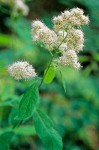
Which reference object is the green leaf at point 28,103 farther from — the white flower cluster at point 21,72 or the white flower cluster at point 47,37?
the white flower cluster at point 47,37

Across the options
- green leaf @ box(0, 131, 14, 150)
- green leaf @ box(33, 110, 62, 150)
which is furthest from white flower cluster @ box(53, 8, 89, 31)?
green leaf @ box(0, 131, 14, 150)

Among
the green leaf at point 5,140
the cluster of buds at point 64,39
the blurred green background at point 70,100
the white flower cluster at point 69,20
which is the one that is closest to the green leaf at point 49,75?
the cluster of buds at point 64,39

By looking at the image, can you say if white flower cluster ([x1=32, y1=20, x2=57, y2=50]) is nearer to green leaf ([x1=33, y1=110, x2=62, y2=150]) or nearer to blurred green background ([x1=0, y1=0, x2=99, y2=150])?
green leaf ([x1=33, y1=110, x2=62, y2=150])

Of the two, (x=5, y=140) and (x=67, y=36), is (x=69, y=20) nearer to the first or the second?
(x=67, y=36)

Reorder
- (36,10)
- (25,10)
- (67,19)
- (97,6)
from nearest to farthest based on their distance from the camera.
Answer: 1. (67,19)
2. (97,6)
3. (25,10)
4. (36,10)

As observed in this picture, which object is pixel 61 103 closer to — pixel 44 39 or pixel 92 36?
→ pixel 92 36

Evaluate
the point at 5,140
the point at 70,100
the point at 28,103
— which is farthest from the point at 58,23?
the point at 70,100

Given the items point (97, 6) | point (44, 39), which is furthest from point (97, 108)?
point (44, 39)

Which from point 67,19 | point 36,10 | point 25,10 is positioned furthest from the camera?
point 36,10
